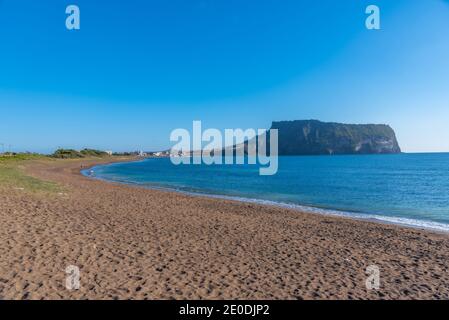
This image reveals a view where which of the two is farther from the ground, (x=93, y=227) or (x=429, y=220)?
(x=93, y=227)

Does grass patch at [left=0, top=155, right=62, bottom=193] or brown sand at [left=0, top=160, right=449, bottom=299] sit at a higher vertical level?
grass patch at [left=0, top=155, right=62, bottom=193]

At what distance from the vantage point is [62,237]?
9.60 meters

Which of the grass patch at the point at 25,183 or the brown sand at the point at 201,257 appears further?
the grass patch at the point at 25,183

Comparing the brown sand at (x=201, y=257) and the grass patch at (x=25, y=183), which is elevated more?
the grass patch at (x=25, y=183)

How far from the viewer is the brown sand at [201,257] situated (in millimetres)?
6590

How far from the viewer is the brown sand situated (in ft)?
21.6

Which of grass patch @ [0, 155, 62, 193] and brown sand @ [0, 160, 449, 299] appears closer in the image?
brown sand @ [0, 160, 449, 299]

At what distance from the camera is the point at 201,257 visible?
349 inches

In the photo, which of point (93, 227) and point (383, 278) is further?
point (93, 227)

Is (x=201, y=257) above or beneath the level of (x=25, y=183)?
beneath

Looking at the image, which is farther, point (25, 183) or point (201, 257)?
point (25, 183)

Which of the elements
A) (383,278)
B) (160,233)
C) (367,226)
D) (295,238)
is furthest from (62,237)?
(367,226)
